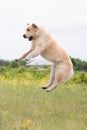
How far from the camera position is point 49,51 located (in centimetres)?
844

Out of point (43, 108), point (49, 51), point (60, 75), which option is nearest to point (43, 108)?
point (43, 108)

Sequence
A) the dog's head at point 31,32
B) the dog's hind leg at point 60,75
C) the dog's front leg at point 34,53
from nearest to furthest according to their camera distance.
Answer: the dog's front leg at point 34,53, the dog's head at point 31,32, the dog's hind leg at point 60,75

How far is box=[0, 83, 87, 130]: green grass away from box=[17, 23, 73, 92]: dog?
0.77m

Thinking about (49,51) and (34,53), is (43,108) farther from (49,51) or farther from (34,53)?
(34,53)

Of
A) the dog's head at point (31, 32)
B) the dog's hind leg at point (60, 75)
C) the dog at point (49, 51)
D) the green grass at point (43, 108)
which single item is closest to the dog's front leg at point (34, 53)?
the dog at point (49, 51)

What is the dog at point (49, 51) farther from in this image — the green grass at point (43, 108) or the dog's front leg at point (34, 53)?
the green grass at point (43, 108)

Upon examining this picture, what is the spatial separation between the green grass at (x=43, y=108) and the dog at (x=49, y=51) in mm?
769

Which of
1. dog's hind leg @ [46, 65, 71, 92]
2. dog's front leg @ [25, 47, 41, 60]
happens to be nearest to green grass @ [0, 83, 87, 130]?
dog's hind leg @ [46, 65, 71, 92]

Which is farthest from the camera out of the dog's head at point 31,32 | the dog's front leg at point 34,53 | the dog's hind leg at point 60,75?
the dog's hind leg at point 60,75

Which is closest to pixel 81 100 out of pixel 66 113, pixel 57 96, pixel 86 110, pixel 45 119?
pixel 57 96

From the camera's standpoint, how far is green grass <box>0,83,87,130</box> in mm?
8148

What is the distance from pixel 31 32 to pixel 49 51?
1.54 ft

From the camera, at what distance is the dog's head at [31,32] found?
8289 mm

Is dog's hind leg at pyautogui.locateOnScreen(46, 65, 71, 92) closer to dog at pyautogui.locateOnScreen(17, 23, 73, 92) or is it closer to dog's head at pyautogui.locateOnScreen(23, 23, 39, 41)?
dog at pyautogui.locateOnScreen(17, 23, 73, 92)
